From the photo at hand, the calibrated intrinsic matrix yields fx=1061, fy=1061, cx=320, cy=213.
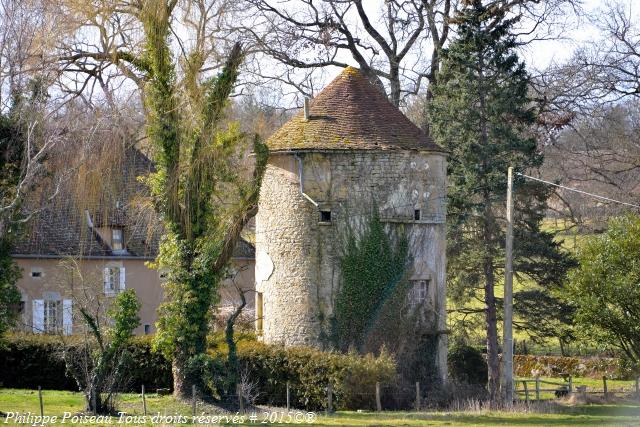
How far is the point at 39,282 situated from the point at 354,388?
14587mm

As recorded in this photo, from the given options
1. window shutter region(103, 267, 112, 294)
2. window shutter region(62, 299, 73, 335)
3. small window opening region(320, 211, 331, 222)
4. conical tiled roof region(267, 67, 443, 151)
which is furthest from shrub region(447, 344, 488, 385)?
window shutter region(62, 299, 73, 335)

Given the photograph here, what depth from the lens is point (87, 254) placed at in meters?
36.2

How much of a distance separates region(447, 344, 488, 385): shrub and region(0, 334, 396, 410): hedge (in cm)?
798

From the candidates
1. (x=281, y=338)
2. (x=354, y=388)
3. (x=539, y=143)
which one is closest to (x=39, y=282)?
(x=281, y=338)

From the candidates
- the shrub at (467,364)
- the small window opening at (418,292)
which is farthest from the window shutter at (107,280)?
the small window opening at (418,292)

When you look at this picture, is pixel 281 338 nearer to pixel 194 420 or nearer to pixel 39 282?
pixel 194 420

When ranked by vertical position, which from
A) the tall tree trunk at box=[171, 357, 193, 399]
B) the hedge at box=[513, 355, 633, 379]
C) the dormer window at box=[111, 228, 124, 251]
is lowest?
the hedge at box=[513, 355, 633, 379]

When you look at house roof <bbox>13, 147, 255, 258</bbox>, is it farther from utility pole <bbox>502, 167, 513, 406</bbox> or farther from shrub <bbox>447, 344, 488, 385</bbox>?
utility pole <bbox>502, 167, 513, 406</bbox>

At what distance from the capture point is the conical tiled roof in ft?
92.2

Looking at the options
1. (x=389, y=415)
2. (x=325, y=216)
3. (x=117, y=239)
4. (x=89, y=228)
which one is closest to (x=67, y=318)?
(x=89, y=228)

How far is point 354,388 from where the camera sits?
25625mm

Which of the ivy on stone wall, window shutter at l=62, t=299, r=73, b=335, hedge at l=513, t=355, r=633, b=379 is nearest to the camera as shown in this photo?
the ivy on stone wall

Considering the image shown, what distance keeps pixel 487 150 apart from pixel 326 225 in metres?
8.25

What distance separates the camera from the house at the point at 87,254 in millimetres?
35281
